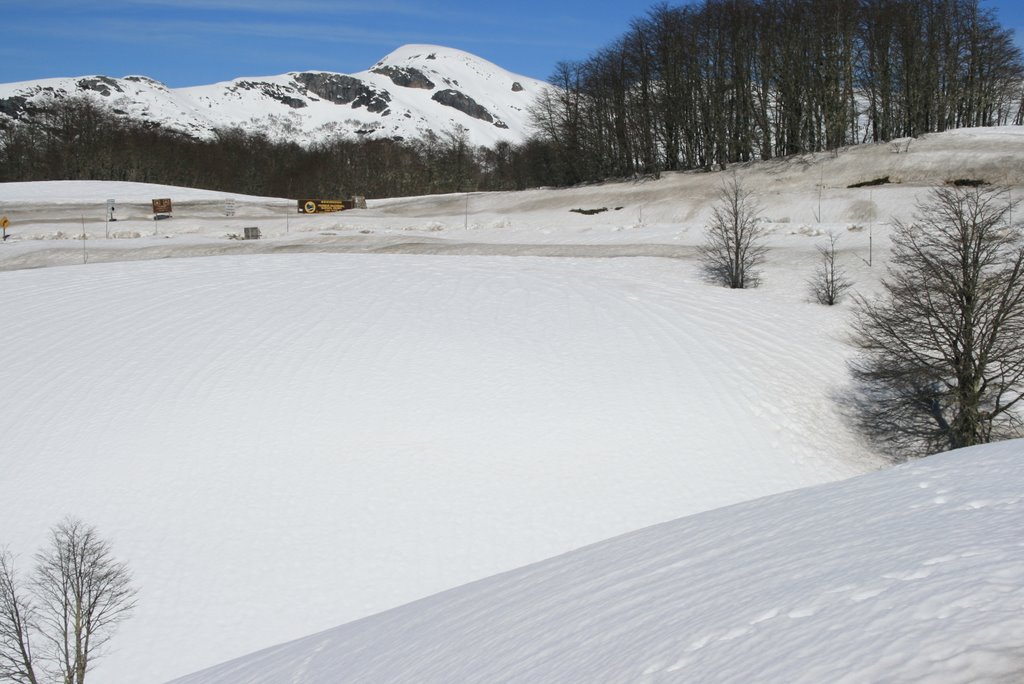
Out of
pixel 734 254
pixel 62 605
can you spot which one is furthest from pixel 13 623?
pixel 734 254

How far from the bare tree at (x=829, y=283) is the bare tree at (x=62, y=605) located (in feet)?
97.3

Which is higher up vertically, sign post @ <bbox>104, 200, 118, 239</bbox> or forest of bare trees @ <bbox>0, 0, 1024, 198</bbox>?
forest of bare trees @ <bbox>0, 0, 1024, 198</bbox>

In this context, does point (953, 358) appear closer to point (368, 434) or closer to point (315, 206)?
point (368, 434)

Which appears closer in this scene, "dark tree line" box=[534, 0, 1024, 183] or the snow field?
the snow field

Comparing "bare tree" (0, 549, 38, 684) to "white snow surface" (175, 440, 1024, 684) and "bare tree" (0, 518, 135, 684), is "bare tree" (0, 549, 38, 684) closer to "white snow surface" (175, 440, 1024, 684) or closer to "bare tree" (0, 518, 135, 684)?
"bare tree" (0, 518, 135, 684)

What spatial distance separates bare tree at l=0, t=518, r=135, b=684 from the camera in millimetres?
16047

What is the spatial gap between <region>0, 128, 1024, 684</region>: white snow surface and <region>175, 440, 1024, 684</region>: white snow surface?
153mm

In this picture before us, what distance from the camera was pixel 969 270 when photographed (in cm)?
2586

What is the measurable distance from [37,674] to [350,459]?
8622mm

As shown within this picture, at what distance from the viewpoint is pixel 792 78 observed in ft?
209

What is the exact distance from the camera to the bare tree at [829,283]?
3647cm

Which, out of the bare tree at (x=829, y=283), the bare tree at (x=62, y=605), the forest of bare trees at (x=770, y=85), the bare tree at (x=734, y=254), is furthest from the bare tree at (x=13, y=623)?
the forest of bare trees at (x=770, y=85)

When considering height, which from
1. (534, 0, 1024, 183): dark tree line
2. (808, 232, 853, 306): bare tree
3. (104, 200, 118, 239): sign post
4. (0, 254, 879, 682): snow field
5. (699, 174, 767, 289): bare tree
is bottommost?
(0, 254, 879, 682): snow field

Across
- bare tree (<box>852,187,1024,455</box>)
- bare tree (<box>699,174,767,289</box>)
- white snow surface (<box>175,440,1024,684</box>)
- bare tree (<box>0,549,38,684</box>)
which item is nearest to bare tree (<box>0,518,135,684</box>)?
bare tree (<box>0,549,38,684</box>)
